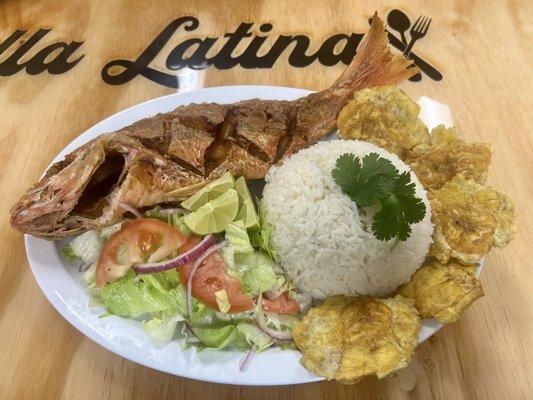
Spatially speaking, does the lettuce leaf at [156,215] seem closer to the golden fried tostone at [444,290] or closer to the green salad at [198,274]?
the green salad at [198,274]

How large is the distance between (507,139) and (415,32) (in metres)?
0.94

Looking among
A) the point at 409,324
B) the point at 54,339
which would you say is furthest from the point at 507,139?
the point at 54,339

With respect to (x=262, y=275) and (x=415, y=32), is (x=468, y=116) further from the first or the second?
(x=262, y=275)

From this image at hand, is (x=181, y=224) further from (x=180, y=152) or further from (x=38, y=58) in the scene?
(x=38, y=58)

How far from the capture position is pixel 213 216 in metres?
1.81

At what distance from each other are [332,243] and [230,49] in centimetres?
162

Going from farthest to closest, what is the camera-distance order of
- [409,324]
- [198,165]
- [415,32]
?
[415,32]
[198,165]
[409,324]

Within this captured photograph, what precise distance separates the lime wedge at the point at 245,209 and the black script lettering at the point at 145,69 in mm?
1053

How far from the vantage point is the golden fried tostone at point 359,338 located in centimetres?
148

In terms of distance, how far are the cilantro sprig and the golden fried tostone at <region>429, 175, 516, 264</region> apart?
0.19m

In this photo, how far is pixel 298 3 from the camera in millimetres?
3164

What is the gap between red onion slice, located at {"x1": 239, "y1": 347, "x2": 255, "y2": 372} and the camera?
1547 millimetres

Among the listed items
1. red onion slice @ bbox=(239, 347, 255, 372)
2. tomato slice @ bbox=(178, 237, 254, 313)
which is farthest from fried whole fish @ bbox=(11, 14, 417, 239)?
red onion slice @ bbox=(239, 347, 255, 372)

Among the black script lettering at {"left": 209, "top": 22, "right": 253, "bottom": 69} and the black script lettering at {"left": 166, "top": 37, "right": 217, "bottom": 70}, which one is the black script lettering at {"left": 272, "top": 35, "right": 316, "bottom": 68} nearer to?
the black script lettering at {"left": 209, "top": 22, "right": 253, "bottom": 69}
